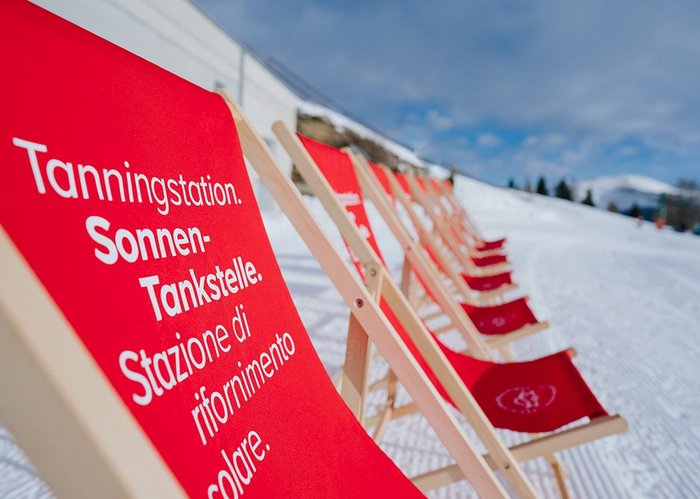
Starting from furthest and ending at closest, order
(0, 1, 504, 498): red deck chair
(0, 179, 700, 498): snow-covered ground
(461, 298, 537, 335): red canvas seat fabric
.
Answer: (461, 298, 537, 335): red canvas seat fabric < (0, 179, 700, 498): snow-covered ground < (0, 1, 504, 498): red deck chair

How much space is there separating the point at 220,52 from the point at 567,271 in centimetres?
638

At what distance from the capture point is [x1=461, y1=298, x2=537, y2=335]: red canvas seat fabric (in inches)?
73.7

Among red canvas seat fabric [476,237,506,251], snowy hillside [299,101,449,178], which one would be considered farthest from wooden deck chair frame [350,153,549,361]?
snowy hillside [299,101,449,178]

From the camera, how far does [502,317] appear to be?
2.00 m

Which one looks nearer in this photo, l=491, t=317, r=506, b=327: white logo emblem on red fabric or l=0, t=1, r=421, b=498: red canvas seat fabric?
l=0, t=1, r=421, b=498: red canvas seat fabric

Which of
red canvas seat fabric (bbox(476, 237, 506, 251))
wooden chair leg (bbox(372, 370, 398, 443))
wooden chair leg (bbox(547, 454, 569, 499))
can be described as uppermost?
wooden chair leg (bbox(372, 370, 398, 443))

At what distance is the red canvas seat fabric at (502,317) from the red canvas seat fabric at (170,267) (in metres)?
1.21

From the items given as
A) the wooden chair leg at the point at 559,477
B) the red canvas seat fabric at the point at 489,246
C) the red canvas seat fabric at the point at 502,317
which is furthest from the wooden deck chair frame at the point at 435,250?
the red canvas seat fabric at the point at 489,246

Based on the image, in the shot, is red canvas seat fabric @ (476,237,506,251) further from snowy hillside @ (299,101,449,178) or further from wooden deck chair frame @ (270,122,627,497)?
snowy hillside @ (299,101,449,178)

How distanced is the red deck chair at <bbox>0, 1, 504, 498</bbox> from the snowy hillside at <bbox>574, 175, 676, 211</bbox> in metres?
123

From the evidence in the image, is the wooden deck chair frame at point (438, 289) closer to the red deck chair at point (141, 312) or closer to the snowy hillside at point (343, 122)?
the red deck chair at point (141, 312)

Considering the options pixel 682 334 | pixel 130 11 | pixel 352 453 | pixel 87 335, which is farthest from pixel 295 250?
pixel 87 335

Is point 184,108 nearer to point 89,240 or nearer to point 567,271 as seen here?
point 89,240

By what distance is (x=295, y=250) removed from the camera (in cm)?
549
